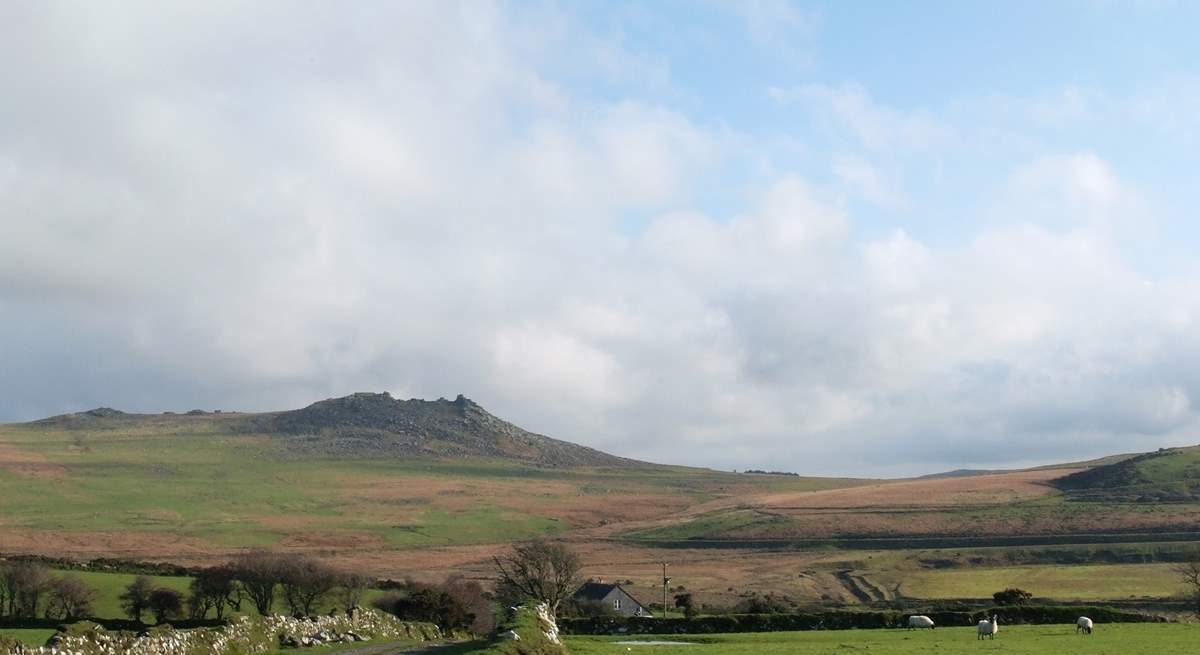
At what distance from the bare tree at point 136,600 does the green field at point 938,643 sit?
122 feet

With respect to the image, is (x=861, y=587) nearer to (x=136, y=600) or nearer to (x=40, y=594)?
(x=136, y=600)

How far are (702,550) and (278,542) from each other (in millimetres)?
68990

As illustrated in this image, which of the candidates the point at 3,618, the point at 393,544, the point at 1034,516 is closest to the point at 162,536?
the point at 393,544

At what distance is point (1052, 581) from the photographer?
127062mm

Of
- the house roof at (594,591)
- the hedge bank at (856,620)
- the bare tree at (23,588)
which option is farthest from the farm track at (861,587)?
the bare tree at (23,588)

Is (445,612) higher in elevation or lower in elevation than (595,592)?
higher

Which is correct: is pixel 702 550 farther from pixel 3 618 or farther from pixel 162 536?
pixel 3 618

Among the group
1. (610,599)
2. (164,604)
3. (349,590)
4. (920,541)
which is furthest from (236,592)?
(920,541)

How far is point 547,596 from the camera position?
78750 millimetres

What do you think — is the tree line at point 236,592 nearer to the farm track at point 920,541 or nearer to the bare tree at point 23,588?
the bare tree at point 23,588

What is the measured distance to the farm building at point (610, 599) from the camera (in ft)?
320

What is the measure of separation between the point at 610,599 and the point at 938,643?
200ft

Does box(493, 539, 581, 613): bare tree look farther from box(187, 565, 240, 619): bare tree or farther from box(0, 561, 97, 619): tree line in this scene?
box(0, 561, 97, 619): tree line

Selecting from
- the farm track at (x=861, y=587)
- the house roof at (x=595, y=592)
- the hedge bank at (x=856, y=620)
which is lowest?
the farm track at (x=861, y=587)
